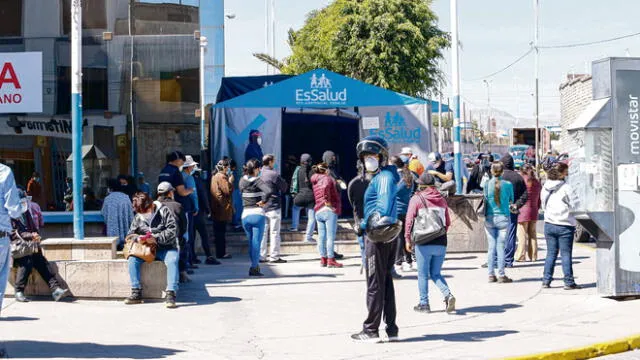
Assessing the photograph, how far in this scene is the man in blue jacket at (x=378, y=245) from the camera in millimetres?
8742

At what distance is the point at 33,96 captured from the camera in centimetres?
1516

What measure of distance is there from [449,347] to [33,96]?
9113mm

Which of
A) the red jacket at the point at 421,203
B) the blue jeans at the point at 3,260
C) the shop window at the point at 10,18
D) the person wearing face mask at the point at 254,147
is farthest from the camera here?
the person wearing face mask at the point at 254,147

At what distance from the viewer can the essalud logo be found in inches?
723

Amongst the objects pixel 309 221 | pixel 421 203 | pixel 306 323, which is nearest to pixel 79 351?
pixel 306 323

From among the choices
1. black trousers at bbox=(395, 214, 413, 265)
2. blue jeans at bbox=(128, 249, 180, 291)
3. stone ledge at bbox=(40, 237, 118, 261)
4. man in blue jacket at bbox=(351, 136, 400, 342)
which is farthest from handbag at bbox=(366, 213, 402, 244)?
black trousers at bbox=(395, 214, 413, 265)

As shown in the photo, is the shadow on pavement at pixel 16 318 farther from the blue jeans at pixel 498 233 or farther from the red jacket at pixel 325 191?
the blue jeans at pixel 498 233

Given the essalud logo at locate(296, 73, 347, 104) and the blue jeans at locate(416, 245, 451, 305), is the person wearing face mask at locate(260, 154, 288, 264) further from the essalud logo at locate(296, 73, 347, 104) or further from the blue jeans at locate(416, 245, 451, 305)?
the blue jeans at locate(416, 245, 451, 305)

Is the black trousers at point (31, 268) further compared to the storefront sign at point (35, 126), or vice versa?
the storefront sign at point (35, 126)

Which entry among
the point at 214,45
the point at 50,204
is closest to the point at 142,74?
the point at 50,204

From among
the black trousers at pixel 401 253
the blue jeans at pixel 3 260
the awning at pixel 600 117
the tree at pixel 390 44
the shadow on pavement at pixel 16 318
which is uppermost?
the tree at pixel 390 44

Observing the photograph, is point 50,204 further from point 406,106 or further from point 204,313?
point 406,106

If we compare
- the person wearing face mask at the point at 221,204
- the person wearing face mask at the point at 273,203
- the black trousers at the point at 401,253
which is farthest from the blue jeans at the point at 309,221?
the black trousers at the point at 401,253

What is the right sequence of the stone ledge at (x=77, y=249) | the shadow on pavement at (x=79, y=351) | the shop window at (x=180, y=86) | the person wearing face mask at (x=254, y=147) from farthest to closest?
the person wearing face mask at (x=254, y=147) < the shop window at (x=180, y=86) < the stone ledge at (x=77, y=249) < the shadow on pavement at (x=79, y=351)
